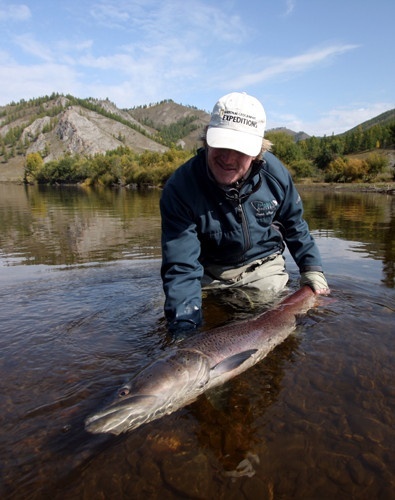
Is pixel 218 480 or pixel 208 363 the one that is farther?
pixel 208 363

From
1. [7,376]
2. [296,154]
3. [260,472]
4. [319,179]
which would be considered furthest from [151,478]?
[296,154]

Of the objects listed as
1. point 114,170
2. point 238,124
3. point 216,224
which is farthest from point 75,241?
point 114,170

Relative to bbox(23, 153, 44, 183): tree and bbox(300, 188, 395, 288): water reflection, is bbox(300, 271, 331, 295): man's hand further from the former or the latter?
bbox(23, 153, 44, 183): tree

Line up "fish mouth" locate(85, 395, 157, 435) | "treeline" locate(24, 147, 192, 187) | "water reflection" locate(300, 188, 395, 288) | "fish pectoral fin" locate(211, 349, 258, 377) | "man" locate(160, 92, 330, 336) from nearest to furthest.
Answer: "fish mouth" locate(85, 395, 157, 435)
"fish pectoral fin" locate(211, 349, 258, 377)
"man" locate(160, 92, 330, 336)
"water reflection" locate(300, 188, 395, 288)
"treeline" locate(24, 147, 192, 187)

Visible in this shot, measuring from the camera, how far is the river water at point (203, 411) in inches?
92.4

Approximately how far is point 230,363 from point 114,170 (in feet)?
314

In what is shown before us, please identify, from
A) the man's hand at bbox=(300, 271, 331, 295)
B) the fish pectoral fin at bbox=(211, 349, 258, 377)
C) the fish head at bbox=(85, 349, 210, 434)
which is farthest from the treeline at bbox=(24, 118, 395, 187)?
the fish head at bbox=(85, 349, 210, 434)

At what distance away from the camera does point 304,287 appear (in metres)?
4.82

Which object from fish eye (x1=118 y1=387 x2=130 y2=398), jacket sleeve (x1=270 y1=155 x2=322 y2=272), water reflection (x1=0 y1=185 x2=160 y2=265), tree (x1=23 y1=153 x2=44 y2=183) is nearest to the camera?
fish eye (x1=118 y1=387 x2=130 y2=398)

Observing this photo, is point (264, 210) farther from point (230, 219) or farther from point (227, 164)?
point (227, 164)

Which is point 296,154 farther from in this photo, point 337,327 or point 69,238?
point 337,327

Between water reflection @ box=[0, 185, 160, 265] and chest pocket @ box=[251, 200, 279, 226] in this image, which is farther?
water reflection @ box=[0, 185, 160, 265]

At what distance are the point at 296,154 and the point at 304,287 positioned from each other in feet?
286

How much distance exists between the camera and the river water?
2346mm
